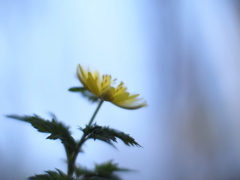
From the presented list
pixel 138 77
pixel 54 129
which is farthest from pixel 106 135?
pixel 138 77

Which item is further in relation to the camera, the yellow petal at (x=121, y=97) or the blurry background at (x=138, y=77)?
the blurry background at (x=138, y=77)

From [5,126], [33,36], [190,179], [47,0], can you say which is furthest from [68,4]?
[190,179]

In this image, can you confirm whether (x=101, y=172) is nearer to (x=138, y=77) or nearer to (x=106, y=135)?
(x=106, y=135)

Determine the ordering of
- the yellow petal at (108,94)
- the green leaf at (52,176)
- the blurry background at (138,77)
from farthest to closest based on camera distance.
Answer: the blurry background at (138,77), the yellow petal at (108,94), the green leaf at (52,176)

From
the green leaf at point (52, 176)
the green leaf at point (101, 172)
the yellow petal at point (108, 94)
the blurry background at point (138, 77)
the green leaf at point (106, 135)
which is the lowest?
the green leaf at point (52, 176)

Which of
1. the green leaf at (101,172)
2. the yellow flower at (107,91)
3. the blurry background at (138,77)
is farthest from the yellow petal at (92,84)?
the blurry background at (138,77)

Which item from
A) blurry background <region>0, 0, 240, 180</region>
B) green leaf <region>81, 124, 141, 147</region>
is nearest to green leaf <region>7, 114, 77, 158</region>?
green leaf <region>81, 124, 141, 147</region>

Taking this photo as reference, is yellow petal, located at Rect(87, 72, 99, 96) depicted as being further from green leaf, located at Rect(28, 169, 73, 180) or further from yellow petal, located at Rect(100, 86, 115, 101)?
green leaf, located at Rect(28, 169, 73, 180)

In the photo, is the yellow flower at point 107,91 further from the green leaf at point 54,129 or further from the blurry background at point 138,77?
the blurry background at point 138,77
